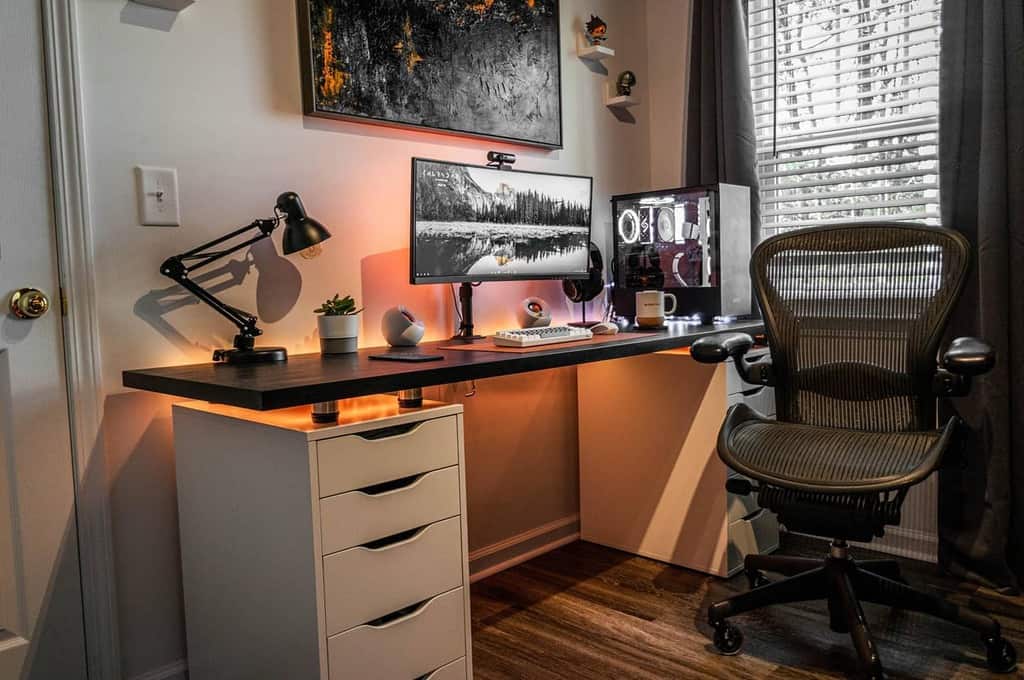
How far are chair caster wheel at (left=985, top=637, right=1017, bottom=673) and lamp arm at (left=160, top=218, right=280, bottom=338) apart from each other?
6.00 ft

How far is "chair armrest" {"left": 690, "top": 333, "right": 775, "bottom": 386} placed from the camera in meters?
1.99

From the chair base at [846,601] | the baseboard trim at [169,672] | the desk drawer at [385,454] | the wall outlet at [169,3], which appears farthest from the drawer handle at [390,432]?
the wall outlet at [169,3]

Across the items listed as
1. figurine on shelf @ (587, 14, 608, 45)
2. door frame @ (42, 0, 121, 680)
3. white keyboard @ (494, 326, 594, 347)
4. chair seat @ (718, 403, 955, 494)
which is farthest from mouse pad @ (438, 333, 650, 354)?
figurine on shelf @ (587, 14, 608, 45)

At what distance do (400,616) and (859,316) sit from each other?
1365mm

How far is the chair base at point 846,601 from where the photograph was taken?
5.85 ft

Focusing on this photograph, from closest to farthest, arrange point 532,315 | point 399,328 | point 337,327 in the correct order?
1. point 337,327
2. point 399,328
3. point 532,315

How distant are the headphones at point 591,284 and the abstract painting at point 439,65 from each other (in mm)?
414

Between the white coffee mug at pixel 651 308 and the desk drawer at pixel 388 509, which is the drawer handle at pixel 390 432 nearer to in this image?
the desk drawer at pixel 388 509

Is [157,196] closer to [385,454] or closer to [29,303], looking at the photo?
[29,303]

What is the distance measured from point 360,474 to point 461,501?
274 millimetres

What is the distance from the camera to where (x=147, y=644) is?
1788 millimetres

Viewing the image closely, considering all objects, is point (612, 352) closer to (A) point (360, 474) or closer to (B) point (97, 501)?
(A) point (360, 474)

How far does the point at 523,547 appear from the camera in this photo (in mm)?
2643

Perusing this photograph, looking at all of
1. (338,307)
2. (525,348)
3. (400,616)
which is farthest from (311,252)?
(400,616)
